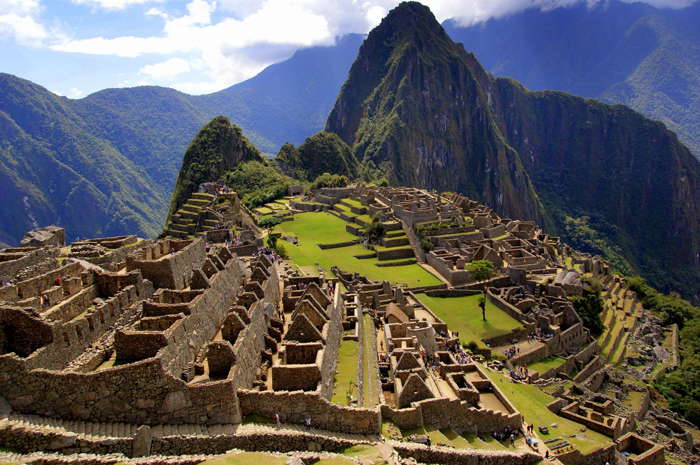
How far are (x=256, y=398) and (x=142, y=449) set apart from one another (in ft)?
12.0

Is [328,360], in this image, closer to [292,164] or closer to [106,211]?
[106,211]

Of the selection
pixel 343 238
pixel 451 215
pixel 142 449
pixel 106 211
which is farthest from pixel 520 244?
pixel 106 211

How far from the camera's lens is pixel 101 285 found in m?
17.7

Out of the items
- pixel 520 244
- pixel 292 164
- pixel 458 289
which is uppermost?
pixel 292 164

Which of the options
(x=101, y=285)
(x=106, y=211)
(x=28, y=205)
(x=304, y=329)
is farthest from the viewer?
(x=106, y=211)

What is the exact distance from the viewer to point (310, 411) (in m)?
15.9

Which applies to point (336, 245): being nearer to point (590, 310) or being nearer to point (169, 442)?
point (590, 310)

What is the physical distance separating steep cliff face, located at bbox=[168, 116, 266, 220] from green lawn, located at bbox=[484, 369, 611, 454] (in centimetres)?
7344

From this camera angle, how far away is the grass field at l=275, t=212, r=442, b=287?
153 feet

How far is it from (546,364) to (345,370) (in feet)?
68.5

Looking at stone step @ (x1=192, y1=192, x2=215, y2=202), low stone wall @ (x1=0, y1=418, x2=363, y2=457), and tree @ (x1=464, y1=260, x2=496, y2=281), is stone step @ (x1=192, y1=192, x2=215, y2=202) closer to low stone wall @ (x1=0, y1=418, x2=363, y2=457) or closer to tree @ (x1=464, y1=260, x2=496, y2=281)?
tree @ (x1=464, y1=260, x2=496, y2=281)

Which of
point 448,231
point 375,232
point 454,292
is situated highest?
point 448,231

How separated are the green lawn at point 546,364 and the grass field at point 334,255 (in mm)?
13187

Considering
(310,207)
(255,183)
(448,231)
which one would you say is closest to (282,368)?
(448,231)
